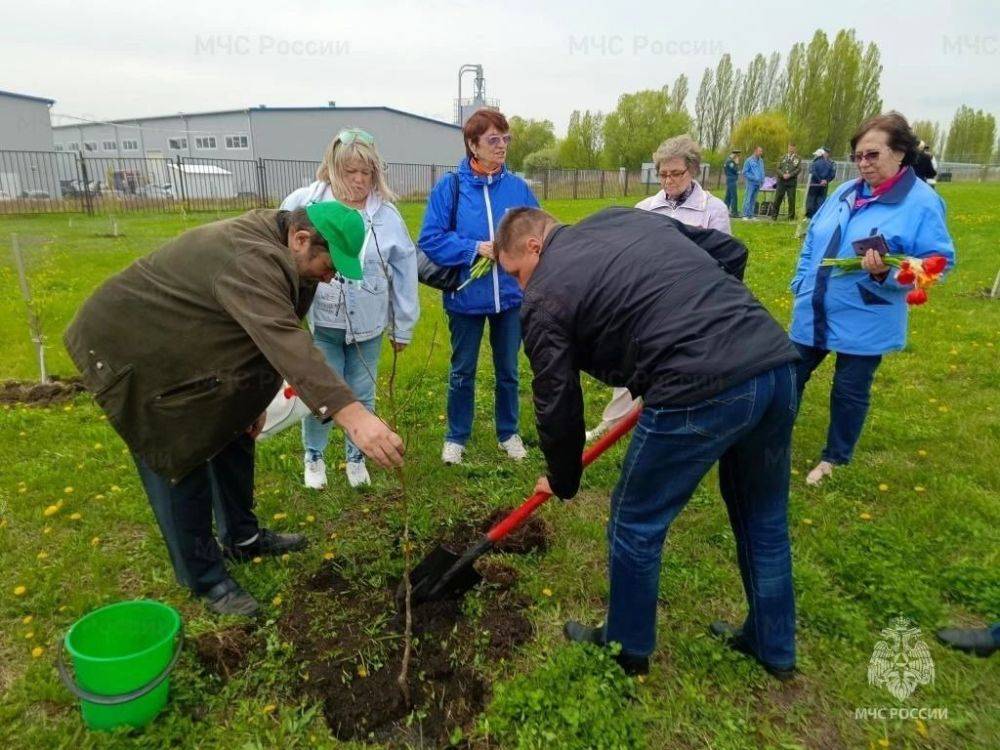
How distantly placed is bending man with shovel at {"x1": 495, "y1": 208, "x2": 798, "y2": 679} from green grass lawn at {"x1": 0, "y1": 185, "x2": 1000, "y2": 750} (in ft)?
1.51

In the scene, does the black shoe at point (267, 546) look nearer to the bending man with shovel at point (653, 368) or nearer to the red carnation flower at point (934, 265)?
the bending man with shovel at point (653, 368)

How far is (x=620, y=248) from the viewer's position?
2109mm

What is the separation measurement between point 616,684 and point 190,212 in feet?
76.5

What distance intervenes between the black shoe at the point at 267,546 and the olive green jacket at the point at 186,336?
0.86 m

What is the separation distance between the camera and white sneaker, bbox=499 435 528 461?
436 cm

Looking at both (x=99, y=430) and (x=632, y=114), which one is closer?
(x=99, y=430)

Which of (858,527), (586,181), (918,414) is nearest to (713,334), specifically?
(858,527)

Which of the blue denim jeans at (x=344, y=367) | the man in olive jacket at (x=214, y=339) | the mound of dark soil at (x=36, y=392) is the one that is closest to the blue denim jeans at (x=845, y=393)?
the blue denim jeans at (x=344, y=367)

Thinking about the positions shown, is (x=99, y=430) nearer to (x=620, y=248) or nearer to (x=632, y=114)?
(x=620, y=248)

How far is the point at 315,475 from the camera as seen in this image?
3.94 metres

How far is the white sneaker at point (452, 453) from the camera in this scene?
14.0 feet

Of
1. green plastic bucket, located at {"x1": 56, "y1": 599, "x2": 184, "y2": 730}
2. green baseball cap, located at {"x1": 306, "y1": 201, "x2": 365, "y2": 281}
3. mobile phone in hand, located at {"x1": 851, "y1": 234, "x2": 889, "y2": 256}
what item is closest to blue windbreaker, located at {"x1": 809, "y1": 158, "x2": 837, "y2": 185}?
mobile phone in hand, located at {"x1": 851, "y1": 234, "x2": 889, "y2": 256}

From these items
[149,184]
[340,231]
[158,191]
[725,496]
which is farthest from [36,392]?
[149,184]

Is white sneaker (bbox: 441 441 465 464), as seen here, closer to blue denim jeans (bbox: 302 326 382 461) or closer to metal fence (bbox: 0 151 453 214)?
blue denim jeans (bbox: 302 326 382 461)
